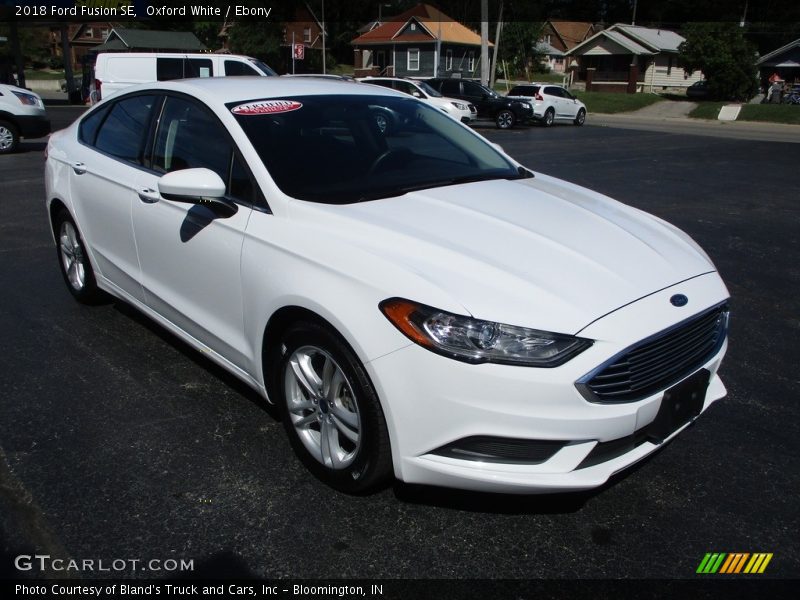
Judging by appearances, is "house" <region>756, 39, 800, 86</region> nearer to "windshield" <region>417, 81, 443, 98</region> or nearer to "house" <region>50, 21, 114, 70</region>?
"windshield" <region>417, 81, 443, 98</region>

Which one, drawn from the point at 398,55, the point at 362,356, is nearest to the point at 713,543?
the point at 362,356

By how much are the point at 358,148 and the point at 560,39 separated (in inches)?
3699

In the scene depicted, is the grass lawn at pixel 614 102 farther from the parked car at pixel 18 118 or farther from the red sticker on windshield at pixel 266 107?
the red sticker on windshield at pixel 266 107

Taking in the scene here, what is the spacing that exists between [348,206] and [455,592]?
65.0 inches

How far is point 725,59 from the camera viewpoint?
135 ft

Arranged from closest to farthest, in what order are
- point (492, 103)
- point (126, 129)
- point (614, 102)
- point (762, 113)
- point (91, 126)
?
point (126, 129) → point (91, 126) → point (492, 103) → point (762, 113) → point (614, 102)

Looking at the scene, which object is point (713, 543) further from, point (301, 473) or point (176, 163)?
point (176, 163)

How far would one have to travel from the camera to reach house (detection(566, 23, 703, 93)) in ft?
185

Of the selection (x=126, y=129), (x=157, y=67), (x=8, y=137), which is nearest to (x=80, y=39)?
(x=157, y=67)

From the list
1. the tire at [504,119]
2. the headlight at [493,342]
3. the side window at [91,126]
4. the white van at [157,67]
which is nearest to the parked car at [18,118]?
the white van at [157,67]

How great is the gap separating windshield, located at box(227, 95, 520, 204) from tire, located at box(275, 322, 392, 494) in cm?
73

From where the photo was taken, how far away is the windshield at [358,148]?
3285 millimetres

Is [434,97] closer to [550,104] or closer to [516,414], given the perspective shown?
[550,104]

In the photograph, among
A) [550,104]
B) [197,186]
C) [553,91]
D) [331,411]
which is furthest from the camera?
[553,91]
